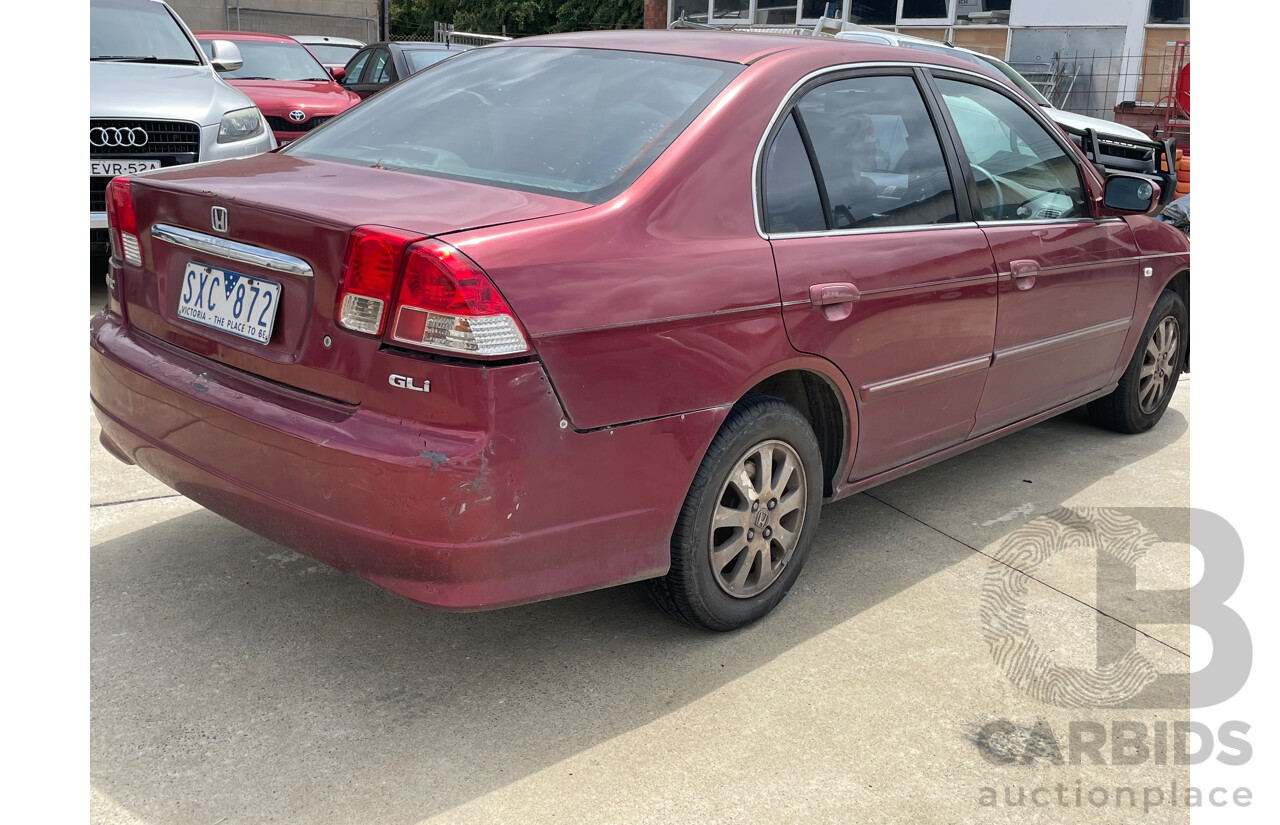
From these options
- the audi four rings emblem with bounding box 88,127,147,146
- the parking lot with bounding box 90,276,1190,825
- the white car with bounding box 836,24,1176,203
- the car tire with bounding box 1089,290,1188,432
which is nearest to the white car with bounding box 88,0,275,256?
the audi four rings emblem with bounding box 88,127,147,146

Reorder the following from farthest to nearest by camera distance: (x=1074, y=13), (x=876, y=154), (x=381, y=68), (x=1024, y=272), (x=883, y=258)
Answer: (x=1074, y=13) < (x=381, y=68) < (x=1024, y=272) < (x=876, y=154) < (x=883, y=258)

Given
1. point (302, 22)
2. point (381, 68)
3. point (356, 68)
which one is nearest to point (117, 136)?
point (381, 68)

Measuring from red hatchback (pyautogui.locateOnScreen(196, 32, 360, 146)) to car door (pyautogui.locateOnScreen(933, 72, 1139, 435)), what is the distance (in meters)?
6.64

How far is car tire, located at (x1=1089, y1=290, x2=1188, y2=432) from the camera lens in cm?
495

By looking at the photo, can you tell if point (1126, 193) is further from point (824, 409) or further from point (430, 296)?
point (430, 296)

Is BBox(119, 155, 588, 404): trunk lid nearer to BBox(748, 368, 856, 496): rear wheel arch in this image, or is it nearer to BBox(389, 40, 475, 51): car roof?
BBox(748, 368, 856, 496): rear wheel arch

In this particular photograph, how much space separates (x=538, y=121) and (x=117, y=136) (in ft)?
13.6

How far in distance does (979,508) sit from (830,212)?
158 cm

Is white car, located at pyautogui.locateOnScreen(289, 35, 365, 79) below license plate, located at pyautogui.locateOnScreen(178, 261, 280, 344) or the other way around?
the other way around

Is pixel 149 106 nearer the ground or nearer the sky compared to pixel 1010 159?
nearer the sky

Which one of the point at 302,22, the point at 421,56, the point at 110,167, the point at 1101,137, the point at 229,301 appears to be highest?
the point at 302,22

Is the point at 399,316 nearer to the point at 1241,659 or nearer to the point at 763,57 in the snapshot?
the point at 763,57

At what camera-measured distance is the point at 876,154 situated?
11.2ft

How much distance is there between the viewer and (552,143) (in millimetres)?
2924
